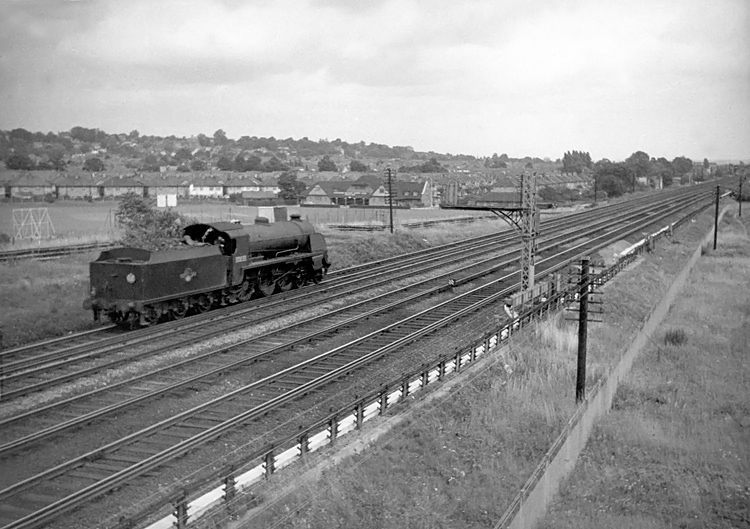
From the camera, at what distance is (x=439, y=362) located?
1512 cm

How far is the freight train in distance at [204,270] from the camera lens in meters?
18.1

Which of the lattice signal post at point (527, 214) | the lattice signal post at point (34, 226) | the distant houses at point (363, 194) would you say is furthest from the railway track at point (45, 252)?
the distant houses at point (363, 194)

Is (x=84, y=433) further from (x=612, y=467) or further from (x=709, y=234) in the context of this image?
(x=709, y=234)

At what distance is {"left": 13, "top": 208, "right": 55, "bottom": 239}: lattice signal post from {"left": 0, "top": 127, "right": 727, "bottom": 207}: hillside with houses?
165 cm

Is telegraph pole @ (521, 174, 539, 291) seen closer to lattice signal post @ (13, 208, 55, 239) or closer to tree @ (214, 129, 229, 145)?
lattice signal post @ (13, 208, 55, 239)

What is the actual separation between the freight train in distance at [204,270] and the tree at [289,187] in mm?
58454

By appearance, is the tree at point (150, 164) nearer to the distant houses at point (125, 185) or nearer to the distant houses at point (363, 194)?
the distant houses at point (125, 185)

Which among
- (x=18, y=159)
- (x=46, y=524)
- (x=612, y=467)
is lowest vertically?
(x=612, y=467)

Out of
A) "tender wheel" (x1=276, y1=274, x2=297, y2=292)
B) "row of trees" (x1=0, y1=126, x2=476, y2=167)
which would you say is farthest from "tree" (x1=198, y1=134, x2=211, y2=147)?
"tender wheel" (x1=276, y1=274, x2=297, y2=292)

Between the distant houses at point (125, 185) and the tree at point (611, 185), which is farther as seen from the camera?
the tree at point (611, 185)

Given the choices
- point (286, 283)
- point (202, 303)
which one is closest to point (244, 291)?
point (202, 303)

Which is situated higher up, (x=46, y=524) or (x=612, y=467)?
(x=46, y=524)

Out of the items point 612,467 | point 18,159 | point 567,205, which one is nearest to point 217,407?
point 18,159

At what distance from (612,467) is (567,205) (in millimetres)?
75941
